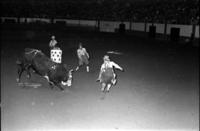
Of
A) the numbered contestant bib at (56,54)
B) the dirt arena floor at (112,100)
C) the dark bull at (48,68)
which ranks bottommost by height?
the dirt arena floor at (112,100)

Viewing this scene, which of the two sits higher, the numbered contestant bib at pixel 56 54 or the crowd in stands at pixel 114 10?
the crowd in stands at pixel 114 10

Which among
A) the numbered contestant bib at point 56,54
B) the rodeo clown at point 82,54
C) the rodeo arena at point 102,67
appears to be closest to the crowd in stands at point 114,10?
the rodeo arena at point 102,67

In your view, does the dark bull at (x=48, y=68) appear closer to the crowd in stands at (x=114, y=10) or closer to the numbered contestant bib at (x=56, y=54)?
the numbered contestant bib at (x=56, y=54)

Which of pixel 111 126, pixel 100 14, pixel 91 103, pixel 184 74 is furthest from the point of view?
pixel 100 14

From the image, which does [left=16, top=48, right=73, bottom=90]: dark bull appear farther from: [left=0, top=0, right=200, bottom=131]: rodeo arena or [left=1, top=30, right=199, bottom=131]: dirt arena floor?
[left=1, top=30, right=199, bottom=131]: dirt arena floor

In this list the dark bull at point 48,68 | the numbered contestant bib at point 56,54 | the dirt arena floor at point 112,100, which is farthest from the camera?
the numbered contestant bib at point 56,54

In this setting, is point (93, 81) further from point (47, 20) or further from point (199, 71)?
point (47, 20)

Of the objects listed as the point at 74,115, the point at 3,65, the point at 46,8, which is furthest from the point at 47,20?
the point at 74,115
